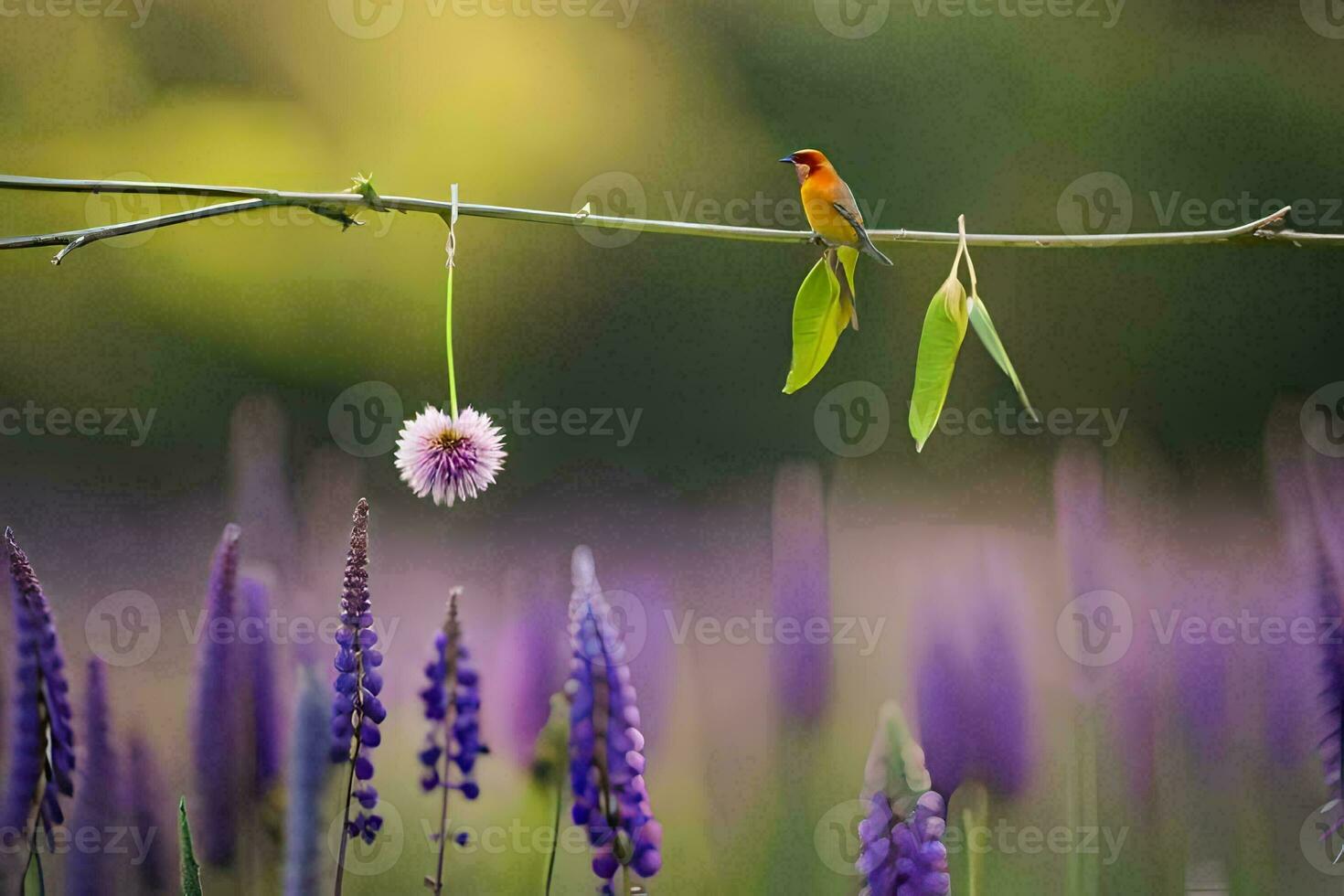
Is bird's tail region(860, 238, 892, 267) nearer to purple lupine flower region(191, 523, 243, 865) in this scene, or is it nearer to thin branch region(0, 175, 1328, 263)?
thin branch region(0, 175, 1328, 263)

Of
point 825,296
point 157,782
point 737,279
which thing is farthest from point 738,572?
point 157,782

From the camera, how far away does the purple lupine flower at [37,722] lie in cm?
85

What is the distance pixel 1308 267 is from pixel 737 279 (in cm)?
69

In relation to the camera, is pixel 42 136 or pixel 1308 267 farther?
A: pixel 1308 267

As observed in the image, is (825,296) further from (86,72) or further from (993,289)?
(86,72)

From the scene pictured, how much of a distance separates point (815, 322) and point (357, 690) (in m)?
0.47

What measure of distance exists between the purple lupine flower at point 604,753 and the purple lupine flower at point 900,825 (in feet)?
0.57

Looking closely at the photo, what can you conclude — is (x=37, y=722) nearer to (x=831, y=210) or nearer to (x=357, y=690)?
(x=357, y=690)

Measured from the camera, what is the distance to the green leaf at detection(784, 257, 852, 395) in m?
0.84

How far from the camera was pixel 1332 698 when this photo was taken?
1159 millimetres

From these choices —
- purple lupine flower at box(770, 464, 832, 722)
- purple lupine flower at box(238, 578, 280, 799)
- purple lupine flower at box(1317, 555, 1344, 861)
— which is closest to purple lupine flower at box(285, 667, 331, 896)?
purple lupine flower at box(238, 578, 280, 799)

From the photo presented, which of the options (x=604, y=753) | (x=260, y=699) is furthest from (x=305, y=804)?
(x=604, y=753)

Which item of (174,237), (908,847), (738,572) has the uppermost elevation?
(174,237)

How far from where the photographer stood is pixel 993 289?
51.4 inches
